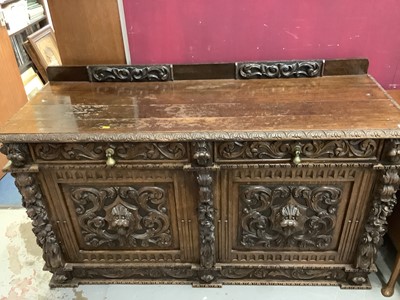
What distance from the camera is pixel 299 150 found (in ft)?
4.16

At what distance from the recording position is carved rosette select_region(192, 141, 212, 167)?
1278 millimetres

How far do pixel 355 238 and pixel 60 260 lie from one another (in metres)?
1.25

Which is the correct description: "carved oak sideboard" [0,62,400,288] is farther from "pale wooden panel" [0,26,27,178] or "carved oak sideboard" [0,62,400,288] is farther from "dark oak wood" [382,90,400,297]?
"pale wooden panel" [0,26,27,178]

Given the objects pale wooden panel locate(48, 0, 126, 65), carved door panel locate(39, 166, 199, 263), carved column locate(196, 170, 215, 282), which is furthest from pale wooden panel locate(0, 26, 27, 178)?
carved column locate(196, 170, 215, 282)

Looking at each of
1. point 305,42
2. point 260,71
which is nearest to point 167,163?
point 260,71

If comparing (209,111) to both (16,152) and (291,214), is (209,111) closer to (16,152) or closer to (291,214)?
(291,214)

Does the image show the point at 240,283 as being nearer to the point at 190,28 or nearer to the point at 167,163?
the point at 167,163

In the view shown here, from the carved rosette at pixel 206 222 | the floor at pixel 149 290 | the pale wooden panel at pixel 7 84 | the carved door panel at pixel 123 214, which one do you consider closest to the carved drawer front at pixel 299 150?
the carved rosette at pixel 206 222

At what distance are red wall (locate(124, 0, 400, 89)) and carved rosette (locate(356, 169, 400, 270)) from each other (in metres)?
0.58

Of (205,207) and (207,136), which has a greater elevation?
(207,136)

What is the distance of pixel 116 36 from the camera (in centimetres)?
163

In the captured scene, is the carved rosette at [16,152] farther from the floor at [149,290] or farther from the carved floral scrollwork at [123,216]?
the floor at [149,290]

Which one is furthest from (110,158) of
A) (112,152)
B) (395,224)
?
(395,224)

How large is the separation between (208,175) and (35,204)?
0.69 meters
